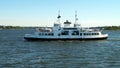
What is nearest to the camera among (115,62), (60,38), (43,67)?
(43,67)

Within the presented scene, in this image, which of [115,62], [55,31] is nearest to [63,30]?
[55,31]

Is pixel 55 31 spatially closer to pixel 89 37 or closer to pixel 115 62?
pixel 89 37

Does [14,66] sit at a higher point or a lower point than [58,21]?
lower

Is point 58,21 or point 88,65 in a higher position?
point 58,21

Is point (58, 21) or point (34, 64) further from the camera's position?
point (58, 21)

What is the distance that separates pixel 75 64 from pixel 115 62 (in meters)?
5.96

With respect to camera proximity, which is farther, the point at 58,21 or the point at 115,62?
the point at 58,21

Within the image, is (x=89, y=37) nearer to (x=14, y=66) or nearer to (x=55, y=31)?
(x=55, y=31)

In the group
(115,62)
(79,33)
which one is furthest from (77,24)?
(115,62)

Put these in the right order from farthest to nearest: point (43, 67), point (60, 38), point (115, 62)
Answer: point (60, 38) → point (115, 62) → point (43, 67)

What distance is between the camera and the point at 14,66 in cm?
4550

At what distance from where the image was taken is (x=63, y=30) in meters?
105

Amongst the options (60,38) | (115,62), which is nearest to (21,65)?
(115,62)

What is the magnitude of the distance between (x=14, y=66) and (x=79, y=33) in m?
60.1
